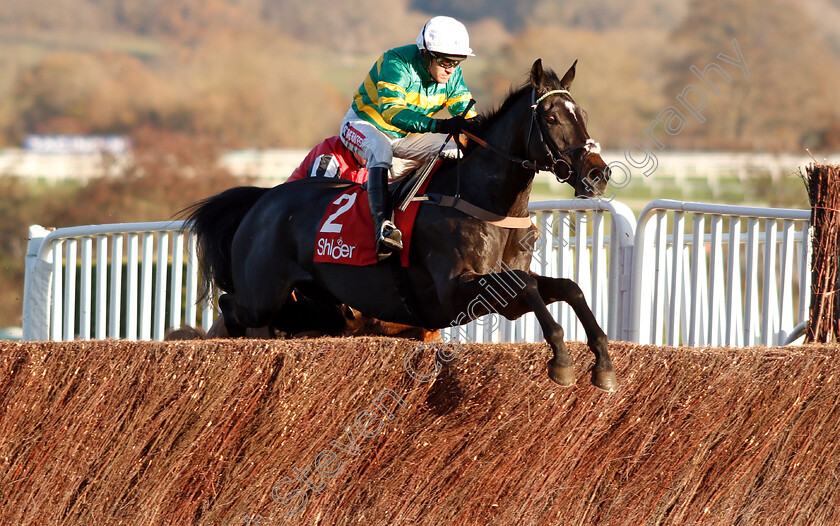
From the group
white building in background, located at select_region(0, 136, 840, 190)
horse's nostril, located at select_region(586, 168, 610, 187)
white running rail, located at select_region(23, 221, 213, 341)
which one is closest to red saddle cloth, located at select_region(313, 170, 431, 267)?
horse's nostril, located at select_region(586, 168, 610, 187)

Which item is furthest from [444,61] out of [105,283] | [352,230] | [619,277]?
[105,283]

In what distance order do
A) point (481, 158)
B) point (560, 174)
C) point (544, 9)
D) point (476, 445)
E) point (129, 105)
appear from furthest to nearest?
point (544, 9) → point (129, 105) → point (481, 158) → point (560, 174) → point (476, 445)

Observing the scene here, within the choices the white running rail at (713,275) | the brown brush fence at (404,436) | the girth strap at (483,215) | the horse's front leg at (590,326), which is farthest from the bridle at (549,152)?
the white running rail at (713,275)

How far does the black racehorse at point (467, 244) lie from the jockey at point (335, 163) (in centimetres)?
36

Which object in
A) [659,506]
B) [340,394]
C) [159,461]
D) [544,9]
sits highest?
[544,9]

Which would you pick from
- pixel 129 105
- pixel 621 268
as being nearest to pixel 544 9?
pixel 129 105

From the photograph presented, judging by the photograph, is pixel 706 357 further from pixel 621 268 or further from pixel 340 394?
pixel 621 268

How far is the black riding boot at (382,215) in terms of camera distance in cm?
463

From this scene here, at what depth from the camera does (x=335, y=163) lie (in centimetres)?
593

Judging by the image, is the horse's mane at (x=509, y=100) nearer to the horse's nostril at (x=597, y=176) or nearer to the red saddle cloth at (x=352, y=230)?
the red saddle cloth at (x=352, y=230)

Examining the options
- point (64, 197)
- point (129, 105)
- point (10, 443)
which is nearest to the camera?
point (10, 443)

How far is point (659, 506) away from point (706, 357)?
1.91ft

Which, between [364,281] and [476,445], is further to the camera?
[364,281]

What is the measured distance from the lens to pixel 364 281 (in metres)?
4.96
